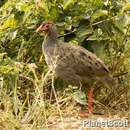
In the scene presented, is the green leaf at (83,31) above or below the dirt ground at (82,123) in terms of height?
above

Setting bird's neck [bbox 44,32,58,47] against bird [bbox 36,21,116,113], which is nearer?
bird [bbox 36,21,116,113]

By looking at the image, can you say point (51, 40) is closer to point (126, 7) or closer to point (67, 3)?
point (67, 3)

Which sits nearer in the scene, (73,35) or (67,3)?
(67,3)

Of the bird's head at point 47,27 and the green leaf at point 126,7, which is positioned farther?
the bird's head at point 47,27

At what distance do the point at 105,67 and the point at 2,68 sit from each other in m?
1.24

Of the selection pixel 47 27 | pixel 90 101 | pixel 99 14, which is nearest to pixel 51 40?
pixel 47 27

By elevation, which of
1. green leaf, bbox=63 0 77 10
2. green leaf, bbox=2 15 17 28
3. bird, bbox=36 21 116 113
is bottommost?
bird, bbox=36 21 116 113

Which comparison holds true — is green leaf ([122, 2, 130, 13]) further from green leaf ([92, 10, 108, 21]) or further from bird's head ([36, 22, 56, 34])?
bird's head ([36, 22, 56, 34])

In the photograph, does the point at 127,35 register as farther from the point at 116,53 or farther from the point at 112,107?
the point at 112,107

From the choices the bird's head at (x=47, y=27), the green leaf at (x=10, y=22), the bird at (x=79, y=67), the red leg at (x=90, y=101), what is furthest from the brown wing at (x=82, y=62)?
the green leaf at (x=10, y=22)

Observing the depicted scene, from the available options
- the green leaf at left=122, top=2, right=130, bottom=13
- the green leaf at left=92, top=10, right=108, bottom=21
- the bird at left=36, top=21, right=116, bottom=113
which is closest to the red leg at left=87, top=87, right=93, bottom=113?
the bird at left=36, top=21, right=116, bottom=113

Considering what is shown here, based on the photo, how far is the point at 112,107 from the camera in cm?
698

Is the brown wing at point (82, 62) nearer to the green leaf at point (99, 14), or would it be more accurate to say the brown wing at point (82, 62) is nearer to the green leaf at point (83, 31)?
the green leaf at point (83, 31)

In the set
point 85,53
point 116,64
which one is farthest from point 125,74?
point 85,53
